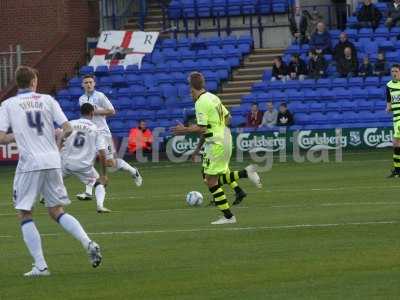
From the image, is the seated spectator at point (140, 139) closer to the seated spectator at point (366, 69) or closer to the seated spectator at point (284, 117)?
the seated spectator at point (284, 117)

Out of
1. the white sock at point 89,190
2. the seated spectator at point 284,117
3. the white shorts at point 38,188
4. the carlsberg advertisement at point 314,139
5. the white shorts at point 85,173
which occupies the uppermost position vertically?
the white shorts at point 38,188

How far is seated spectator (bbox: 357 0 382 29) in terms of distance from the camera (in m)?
Result: 41.2

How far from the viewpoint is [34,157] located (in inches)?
518

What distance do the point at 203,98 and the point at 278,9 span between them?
2569 centimetres

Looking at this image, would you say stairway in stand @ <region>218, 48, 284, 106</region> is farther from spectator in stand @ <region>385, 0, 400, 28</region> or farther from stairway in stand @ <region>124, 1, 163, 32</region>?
stairway in stand @ <region>124, 1, 163, 32</region>

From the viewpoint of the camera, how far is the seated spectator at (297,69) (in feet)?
132

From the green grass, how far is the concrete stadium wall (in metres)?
20.5

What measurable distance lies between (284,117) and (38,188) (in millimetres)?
24637

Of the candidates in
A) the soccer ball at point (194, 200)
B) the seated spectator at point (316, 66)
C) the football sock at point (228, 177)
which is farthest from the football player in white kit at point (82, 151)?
the seated spectator at point (316, 66)

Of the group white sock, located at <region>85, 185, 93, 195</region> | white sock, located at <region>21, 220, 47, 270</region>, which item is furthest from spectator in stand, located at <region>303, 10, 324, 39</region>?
white sock, located at <region>21, 220, 47, 270</region>

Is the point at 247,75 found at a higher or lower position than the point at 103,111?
lower

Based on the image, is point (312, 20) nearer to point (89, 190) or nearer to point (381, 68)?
point (381, 68)

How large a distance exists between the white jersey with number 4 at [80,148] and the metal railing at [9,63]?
846 inches

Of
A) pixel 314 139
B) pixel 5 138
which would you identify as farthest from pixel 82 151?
Result: pixel 314 139
